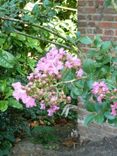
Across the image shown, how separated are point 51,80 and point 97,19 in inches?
107

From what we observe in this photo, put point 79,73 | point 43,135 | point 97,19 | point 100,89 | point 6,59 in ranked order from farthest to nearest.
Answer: point 43,135 < point 97,19 < point 6,59 < point 79,73 < point 100,89

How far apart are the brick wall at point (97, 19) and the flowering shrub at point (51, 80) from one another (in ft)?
8.06

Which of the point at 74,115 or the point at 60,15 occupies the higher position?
the point at 60,15

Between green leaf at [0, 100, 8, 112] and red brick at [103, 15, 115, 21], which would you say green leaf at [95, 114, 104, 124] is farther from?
red brick at [103, 15, 115, 21]

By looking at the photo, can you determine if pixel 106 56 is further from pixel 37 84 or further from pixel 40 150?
pixel 40 150

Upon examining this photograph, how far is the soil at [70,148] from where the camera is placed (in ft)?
15.0

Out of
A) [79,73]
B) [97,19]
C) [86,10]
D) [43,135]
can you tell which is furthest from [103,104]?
[43,135]

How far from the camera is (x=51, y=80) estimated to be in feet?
6.67

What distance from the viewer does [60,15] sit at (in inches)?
322

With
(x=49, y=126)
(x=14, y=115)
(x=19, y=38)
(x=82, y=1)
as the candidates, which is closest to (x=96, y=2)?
(x=82, y=1)

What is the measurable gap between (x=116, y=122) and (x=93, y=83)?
22 centimetres

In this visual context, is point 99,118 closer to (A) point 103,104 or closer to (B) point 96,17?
(A) point 103,104

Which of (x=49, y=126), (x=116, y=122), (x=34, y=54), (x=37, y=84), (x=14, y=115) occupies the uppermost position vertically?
(x=37, y=84)

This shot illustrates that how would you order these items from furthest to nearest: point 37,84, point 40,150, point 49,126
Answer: point 49,126 < point 40,150 < point 37,84
